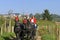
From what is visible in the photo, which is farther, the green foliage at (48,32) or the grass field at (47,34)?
the green foliage at (48,32)

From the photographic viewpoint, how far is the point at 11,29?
67.5 feet

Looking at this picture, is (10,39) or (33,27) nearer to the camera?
(33,27)

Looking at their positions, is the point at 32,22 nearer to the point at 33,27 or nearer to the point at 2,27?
the point at 33,27

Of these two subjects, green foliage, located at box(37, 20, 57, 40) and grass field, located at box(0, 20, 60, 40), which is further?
green foliage, located at box(37, 20, 57, 40)

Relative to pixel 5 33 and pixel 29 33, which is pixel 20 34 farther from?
pixel 5 33

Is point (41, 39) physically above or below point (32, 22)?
below

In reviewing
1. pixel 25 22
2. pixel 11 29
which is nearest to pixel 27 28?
pixel 25 22

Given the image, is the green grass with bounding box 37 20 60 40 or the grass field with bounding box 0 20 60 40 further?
the green grass with bounding box 37 20 60 40

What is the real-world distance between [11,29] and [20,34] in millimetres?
5182

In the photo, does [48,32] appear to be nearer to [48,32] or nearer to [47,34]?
[48,32]

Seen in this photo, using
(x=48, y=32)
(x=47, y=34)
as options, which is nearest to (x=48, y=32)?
(x=48, y=32)

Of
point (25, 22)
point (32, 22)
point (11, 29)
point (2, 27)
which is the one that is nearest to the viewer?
point (25, 22)

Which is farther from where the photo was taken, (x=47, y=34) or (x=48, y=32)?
(x=48, y=32)

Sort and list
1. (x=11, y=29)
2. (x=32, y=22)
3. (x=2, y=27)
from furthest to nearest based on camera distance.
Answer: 1. (x=11, y=29)
2. (x=2, y=27)
3. (x=32, y=22)
